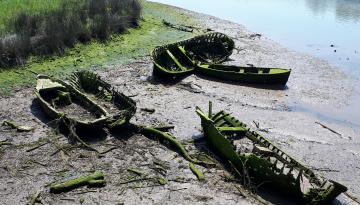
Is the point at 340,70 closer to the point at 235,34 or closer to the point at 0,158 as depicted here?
the point at 235,34

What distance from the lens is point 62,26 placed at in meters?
22.7

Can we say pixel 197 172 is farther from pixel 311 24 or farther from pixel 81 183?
pixel 311 24

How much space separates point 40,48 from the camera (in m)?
21.0

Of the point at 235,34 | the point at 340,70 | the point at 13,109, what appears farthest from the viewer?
the point at 235,34

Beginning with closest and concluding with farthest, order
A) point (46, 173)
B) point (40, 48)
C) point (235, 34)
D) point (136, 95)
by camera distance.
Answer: point (46, 173) < point (136, 95) < point (40, 48) < point (235, 34)

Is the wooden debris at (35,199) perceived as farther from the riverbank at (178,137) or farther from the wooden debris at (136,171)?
the wooden debris at (136,171)

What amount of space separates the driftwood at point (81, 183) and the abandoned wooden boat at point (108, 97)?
258cm

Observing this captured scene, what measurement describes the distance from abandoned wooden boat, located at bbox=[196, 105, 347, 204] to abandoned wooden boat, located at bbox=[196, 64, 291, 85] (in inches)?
228

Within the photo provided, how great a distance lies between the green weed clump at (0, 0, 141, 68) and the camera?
20.2m

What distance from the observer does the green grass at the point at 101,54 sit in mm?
18656

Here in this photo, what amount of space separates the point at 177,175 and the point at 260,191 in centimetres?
241

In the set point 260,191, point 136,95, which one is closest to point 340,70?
point 136,95

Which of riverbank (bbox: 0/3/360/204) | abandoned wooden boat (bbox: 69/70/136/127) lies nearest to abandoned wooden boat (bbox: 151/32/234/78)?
riverbank (bbox: 0/3/360/204)

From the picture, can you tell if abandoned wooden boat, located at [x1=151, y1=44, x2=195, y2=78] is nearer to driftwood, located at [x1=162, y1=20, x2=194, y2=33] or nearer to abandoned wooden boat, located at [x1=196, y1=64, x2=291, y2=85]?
abandoned wooden boat, located at [x1=196, y1=64, x2=291, y2=85]
